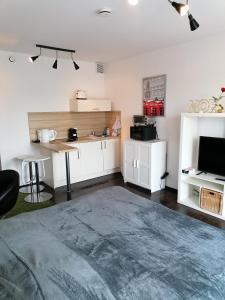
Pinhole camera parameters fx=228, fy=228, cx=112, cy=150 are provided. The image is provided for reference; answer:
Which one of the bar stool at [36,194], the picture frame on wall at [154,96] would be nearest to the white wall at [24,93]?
the bar stool at [36,194]

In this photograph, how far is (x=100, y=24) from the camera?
2.76 m

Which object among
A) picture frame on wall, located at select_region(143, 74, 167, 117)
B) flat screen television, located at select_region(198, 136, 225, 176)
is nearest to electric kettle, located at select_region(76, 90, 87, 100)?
picture frame on wall, located at select_region(143, 74, 167, 117)

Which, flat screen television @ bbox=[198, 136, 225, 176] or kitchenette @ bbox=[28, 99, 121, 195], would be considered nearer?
flat screen television @ bbox=[198, 136, 225, 176]

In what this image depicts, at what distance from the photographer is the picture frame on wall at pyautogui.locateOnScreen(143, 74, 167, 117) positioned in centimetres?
406

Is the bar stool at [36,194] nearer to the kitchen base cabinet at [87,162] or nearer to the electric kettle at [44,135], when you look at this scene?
the kitchen base cabinet at [87,162]

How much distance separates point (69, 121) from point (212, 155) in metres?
3.05

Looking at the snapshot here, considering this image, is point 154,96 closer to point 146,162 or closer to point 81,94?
point 146,162

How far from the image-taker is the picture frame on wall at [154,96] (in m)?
4.06

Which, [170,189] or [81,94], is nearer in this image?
[170,189]

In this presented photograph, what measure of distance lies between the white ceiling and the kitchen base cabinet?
1868 mm

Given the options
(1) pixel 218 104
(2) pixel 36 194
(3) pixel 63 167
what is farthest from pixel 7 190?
(1) pixel 218 104

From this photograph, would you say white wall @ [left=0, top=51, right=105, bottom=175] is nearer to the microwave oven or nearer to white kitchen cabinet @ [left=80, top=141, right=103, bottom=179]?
white kitchen cabinet @ [left=80, top=141, right=103, bottom=179]

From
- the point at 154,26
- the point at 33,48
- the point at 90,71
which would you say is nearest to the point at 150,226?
the point at 154,26

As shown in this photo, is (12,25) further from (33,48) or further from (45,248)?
(45,248)
